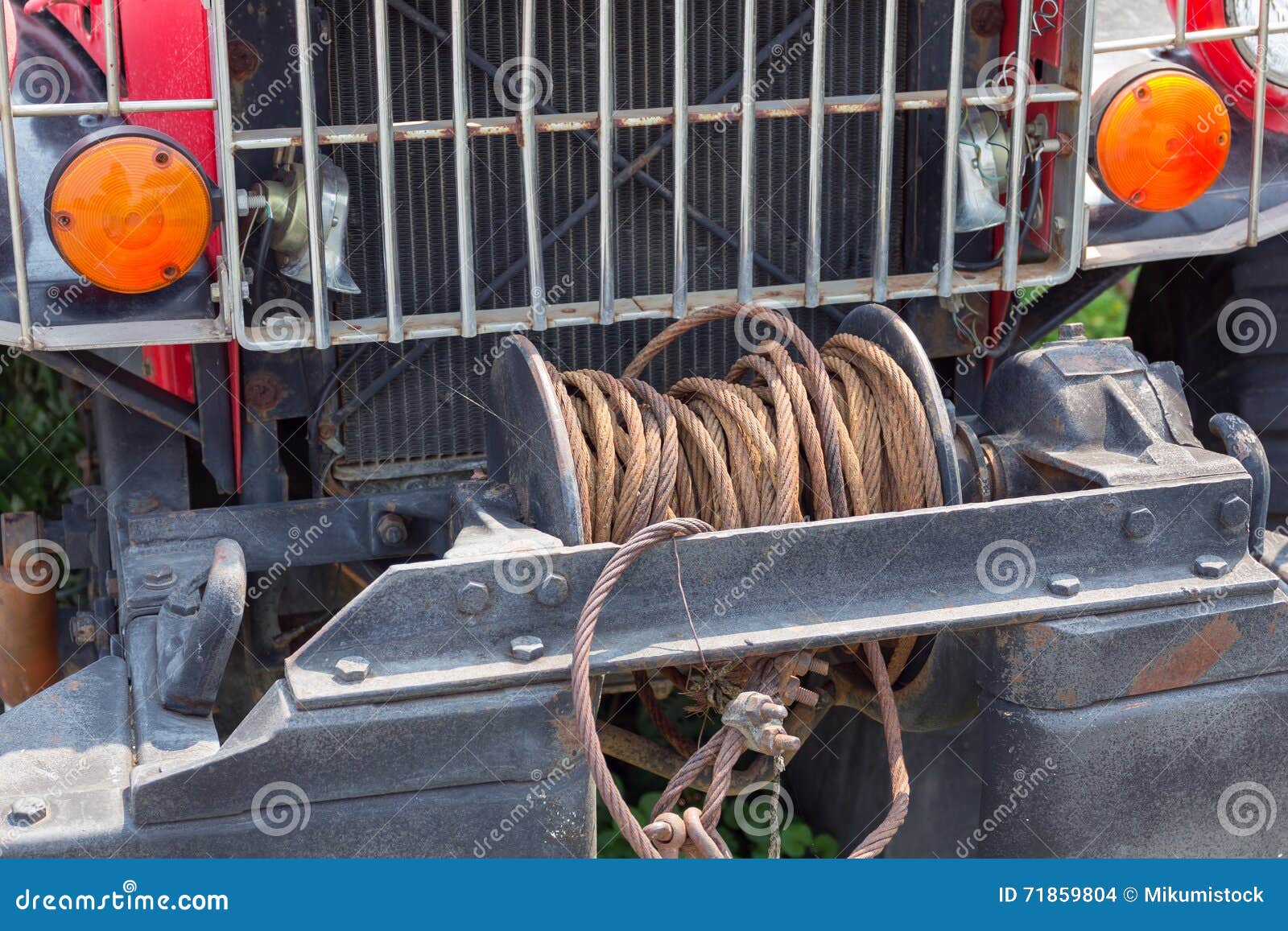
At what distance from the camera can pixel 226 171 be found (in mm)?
2348

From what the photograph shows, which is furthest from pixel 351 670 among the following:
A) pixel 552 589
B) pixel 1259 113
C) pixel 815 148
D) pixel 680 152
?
pixel 1259 113

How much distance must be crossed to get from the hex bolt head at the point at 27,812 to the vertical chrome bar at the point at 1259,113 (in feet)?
6.88

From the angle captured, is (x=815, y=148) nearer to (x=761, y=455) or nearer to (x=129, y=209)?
(x=761, y=455)

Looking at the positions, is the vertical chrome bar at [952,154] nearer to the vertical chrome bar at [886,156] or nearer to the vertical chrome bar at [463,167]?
the vertical chrome bar at [886,156]

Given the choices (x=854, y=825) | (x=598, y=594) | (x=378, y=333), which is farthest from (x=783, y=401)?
(x=854, y=825)

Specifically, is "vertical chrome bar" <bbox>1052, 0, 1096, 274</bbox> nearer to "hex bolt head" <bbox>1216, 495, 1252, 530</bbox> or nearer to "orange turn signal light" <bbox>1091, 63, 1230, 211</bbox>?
"orange turn signal light" <bbox>1091, 63, 1230, 211</bbox>

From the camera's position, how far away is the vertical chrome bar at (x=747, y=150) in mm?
2488

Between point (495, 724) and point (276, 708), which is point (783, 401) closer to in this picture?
point (495, 724)

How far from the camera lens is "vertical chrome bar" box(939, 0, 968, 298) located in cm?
254

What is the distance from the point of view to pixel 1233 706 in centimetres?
243

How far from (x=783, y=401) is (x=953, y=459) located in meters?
0.27

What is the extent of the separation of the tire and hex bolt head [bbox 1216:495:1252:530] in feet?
2.61

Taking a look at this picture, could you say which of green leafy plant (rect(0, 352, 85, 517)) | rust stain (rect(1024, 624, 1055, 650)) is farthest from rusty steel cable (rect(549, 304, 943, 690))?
green leafy plant (rect(0, 352, 85, 517))

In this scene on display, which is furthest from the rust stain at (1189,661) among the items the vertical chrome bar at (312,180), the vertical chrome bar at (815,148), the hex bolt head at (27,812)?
the hex bolt head at (27,812)
